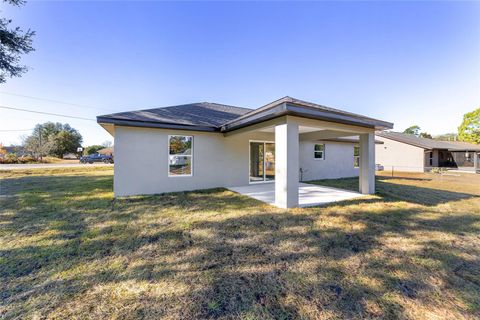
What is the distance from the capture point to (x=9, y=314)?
1.95 metres

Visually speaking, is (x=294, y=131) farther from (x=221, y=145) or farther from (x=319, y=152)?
(x=319, y=152)

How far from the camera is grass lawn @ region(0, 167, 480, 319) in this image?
81.4 inches

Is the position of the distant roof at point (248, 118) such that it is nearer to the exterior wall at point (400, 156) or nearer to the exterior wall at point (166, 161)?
the exterior wall at point (166, 161)

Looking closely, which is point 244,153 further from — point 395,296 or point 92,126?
point 92,126

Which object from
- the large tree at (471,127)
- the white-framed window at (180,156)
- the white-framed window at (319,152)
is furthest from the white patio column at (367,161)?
the large tree at (471,127)

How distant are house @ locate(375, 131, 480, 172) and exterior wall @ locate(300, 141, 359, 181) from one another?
12725 mm

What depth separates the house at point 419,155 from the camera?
2117 cm

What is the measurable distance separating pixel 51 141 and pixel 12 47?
1529 inches

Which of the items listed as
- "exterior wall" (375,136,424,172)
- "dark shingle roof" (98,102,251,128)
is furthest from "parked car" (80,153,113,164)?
"exterior wall" (375,136,424,172)

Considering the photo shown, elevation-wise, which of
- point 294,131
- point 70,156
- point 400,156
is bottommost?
point 400,156

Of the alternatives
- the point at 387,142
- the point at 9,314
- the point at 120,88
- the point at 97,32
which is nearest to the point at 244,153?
the point at 9,314

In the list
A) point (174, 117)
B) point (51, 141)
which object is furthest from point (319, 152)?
point (51, 141)

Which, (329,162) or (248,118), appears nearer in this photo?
(248,118)

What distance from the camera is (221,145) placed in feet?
29.7
